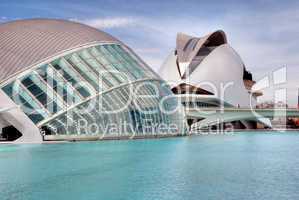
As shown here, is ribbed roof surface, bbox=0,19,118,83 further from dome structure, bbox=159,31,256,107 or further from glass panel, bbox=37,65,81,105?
dome structure, bbox=159,31,256,107

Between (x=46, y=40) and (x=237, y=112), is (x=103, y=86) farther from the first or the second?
(x=237, y=112)

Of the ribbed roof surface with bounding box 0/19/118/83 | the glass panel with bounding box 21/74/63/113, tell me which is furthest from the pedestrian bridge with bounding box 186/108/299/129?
the glass panel with bounding box 21/74/63/113

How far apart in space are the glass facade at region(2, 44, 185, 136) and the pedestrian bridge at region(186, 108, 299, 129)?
32.1 meters

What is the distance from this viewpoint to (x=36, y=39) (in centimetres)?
3145

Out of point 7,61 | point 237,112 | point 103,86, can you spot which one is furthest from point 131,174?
point 237,112

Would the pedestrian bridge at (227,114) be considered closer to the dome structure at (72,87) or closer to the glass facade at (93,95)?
the dome structure at (72,87)

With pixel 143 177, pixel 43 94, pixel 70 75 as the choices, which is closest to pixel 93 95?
pixel 70 75

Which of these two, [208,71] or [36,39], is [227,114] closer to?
[208,71]

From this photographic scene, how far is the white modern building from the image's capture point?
245 ft

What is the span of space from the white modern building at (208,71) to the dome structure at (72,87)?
40563mm

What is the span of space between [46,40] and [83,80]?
5064 mm

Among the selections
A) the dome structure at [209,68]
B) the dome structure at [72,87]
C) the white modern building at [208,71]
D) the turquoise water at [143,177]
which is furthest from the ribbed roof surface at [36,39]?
the dome structure at [209,68]

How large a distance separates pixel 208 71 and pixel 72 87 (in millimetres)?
51426

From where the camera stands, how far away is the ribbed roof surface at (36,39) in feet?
93.5
